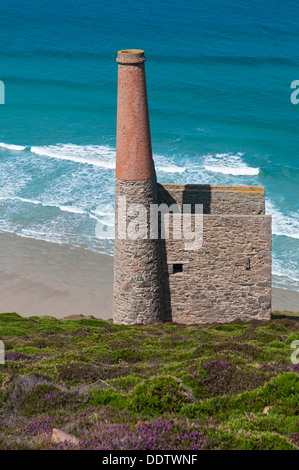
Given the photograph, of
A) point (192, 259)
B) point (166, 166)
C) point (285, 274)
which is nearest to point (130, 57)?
point (192, 259)

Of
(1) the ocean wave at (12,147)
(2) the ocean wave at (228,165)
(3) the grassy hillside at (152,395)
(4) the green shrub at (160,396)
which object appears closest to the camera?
(3) the grassy hillside at (152,395)

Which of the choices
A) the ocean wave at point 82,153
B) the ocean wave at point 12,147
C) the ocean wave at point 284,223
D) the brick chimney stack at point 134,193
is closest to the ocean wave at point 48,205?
the ocean wave at point 82,153

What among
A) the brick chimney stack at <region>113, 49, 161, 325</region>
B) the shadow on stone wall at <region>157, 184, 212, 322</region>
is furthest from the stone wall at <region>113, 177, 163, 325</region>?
the shadow on stone wall at <region>157, 184, 212, 322</region>

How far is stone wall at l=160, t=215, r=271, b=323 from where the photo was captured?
23.6m

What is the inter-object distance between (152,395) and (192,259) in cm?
1213

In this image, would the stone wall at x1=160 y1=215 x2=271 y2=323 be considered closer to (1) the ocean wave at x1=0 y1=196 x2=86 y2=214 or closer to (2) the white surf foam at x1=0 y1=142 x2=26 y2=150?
(1) the ocean wave at x1=0 y1=196 x2=86 y2=214

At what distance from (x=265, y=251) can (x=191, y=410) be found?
41.5 feet

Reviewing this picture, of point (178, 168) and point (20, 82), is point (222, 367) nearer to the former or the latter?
point (178, 168)

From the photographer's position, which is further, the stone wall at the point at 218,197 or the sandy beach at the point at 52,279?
the sandy beach at the point at 52,279

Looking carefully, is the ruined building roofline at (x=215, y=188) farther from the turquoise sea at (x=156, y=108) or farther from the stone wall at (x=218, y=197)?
the turquoise sea at (x=156, y=108)

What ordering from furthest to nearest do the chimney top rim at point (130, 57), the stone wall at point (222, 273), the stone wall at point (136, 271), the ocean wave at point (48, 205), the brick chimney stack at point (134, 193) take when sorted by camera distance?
the ocean wave at point (48, 205) < the stone wall at point (222, 273) < the stone wall at point (136, 271) < the brick chimney stack at point (134, 193) < the chimney top rim at point (130, 57)

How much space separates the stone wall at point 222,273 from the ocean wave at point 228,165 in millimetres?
27917

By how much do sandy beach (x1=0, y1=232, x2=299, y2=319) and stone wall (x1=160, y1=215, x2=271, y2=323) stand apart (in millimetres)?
7415

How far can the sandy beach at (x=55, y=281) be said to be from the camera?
105ft
